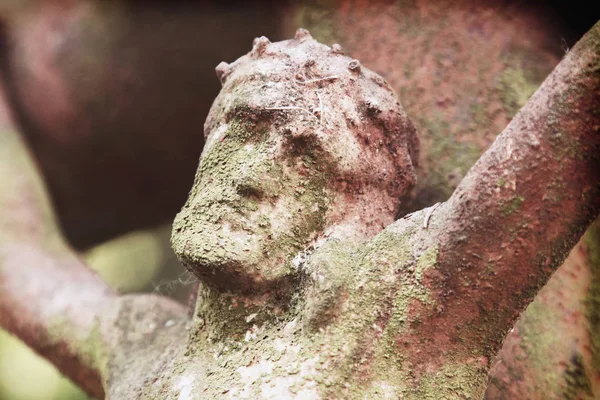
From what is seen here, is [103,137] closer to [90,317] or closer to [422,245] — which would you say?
[90,317]

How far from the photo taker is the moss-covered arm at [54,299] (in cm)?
108

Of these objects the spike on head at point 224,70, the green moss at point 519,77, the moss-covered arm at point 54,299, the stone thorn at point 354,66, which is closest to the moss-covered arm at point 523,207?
the stone thorn at point 354,66

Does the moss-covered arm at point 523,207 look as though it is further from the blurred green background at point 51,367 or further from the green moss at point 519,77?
the blurred green background at point 51,367

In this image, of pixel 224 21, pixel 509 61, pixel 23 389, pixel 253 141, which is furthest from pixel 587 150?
pixel 23 389

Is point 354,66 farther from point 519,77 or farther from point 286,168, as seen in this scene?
point 519,77

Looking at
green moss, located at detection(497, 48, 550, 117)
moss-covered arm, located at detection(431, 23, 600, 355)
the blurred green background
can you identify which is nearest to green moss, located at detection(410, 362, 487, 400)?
moss-covered arm, located at detection(431, 23, 600, 355)

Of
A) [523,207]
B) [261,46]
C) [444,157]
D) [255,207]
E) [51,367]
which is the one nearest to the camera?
[523,207]

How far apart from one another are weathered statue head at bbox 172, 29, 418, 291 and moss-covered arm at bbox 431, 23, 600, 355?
6.2 inches

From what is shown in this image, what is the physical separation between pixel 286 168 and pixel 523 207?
292 millimetres

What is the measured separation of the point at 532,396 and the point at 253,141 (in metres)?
0.60

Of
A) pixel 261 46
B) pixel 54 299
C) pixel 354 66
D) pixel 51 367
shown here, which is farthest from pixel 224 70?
pixel 51 367

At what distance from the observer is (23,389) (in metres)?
2.25

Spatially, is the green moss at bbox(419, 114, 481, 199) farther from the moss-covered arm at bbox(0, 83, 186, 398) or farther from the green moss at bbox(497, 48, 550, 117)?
the moss-covered arm at bbox(0, 83, 186, 398)

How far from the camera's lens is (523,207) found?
0.63 metres
